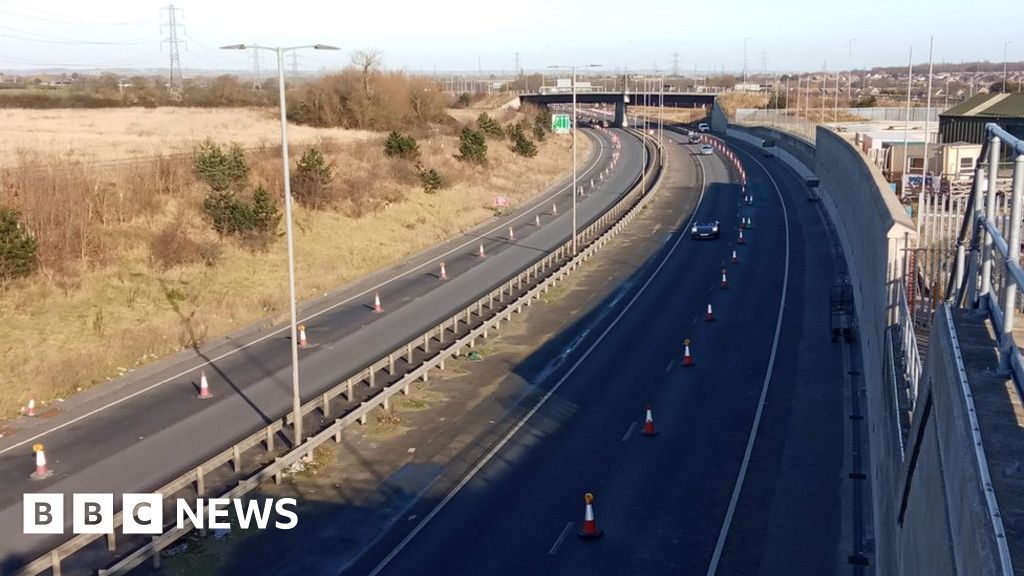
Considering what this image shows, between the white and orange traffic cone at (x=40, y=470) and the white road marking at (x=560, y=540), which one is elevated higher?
the white and orange traffic cone at (x=40, y=470)

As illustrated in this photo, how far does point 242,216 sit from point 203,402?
1908cm

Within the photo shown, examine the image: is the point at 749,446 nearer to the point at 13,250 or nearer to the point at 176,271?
the point at 13,250

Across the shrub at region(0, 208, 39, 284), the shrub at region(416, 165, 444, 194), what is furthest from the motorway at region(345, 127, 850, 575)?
the shrub at region(416, 165, 444, 194)

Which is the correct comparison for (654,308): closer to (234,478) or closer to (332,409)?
(332,409)

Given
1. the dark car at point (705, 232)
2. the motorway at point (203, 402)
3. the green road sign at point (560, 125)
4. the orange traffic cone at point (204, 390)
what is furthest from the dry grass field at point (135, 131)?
the green road sign at point (560, 125)

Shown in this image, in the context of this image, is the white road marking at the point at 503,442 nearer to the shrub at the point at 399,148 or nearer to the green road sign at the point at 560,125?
the shrub at the point at 399,148

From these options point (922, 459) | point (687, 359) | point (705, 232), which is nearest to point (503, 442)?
point (687, 359)

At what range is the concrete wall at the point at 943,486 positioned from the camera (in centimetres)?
530

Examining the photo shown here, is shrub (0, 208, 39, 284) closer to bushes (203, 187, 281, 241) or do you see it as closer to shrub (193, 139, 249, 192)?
bushes (203, 187, 281, 241)

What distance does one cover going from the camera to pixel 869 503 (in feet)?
62.1

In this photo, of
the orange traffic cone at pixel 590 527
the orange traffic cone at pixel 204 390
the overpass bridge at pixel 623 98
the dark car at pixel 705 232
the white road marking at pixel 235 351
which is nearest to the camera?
the orange traffic cone at pixel 590 527

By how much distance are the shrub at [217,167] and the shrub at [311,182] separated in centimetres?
378

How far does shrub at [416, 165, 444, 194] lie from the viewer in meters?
63.2

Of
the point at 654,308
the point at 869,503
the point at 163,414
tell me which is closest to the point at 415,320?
the point at 654,308
